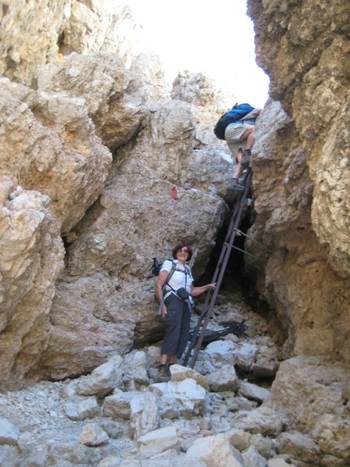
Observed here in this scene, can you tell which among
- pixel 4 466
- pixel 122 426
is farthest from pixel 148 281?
pixel 4 466

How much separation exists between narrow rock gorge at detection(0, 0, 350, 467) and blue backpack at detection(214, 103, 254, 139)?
3.03 feet

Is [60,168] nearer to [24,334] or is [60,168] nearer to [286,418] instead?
[24,334]

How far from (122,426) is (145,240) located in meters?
3.61

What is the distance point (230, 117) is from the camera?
9.28 metres

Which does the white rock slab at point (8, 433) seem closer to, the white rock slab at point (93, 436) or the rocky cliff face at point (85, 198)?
the white rock slab at point (93, 436)

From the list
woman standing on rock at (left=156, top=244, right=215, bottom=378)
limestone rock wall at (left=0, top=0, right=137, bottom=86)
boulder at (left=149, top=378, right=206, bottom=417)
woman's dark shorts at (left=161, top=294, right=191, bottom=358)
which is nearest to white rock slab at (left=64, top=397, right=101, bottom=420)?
boulder at (left=149, top=378, right=206, bottom=417)

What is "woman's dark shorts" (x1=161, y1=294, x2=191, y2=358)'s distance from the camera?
7461mm

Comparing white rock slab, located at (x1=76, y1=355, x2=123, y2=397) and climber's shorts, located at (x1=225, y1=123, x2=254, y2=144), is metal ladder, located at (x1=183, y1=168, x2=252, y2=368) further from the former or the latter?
white rock slab, located at (x1=76, y1=355, x2=123, y2=397)

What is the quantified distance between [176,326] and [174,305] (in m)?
0.33

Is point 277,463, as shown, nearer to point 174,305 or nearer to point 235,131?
point 174,305

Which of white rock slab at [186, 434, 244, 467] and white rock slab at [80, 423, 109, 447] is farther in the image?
white rock slab at [80, 423, 109, 447]

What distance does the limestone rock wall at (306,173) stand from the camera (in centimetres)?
443

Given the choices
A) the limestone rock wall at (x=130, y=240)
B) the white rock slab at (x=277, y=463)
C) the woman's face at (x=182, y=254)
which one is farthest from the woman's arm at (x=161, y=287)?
the white rock slab at (x=277, y=463)

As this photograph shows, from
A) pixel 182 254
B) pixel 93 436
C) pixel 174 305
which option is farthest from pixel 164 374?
pixel 93 436
